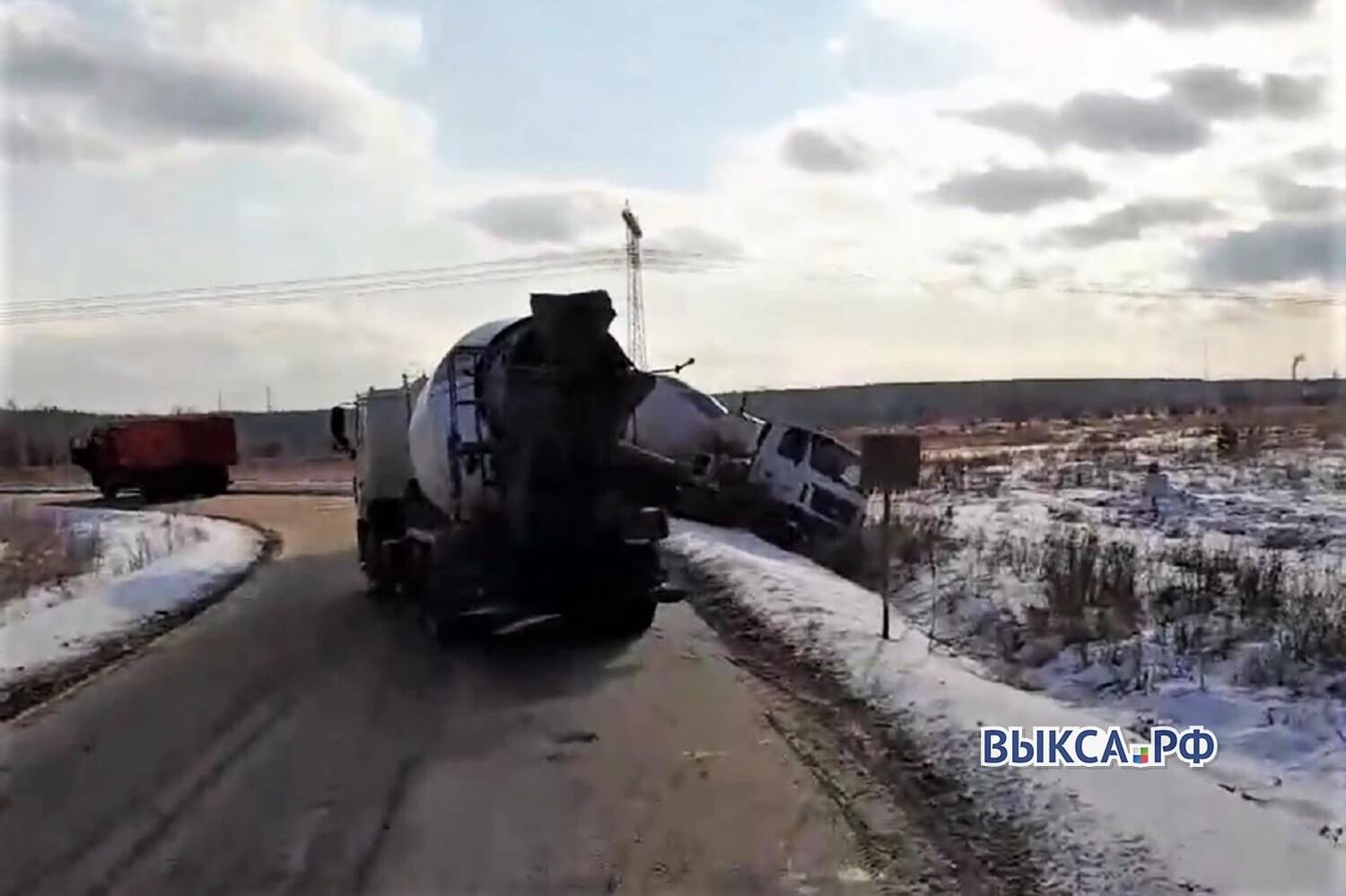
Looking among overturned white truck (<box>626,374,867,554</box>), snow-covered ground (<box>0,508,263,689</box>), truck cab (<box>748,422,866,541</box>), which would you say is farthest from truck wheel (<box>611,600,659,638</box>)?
truck cab (<box>748,422,866,541</box>)

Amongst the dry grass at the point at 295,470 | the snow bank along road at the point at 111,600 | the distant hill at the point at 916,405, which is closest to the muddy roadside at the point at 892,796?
the snow bank along road at the point at 111,600

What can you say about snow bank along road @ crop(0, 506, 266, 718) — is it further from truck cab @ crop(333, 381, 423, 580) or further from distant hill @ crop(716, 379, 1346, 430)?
distant hill @ crop(716, 379, 1346, 430)

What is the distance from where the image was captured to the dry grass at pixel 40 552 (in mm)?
21391

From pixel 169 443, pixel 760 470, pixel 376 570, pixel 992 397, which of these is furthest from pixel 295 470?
pixel 992 397

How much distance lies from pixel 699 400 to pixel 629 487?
13948 millimetres

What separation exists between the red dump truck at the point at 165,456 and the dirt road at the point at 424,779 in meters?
36.0

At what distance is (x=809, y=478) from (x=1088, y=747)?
17.3 m

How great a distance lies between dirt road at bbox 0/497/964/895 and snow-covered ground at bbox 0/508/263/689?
1.48 m

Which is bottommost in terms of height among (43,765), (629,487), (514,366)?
(43,765)

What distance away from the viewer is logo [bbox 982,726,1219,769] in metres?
8.98

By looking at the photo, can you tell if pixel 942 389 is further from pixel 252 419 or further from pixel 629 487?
pixel 629 487

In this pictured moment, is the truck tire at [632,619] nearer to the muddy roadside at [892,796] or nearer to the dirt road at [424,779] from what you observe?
the dirt road at [424,779]

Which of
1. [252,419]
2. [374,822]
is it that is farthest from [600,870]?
[252,419]

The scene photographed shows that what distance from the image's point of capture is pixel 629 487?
1480 cm
